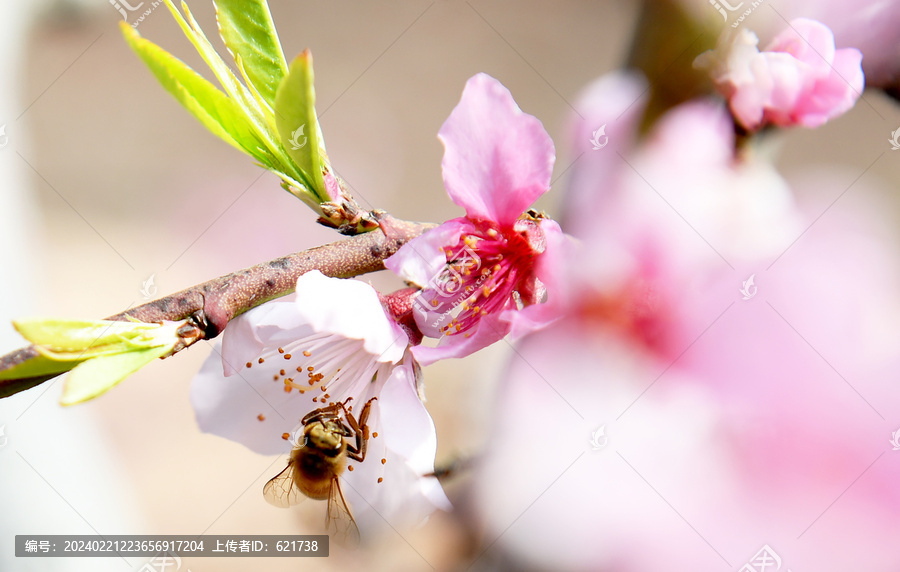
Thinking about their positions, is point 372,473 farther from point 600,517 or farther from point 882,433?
point 882,433

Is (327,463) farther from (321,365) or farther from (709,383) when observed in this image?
(709,383)

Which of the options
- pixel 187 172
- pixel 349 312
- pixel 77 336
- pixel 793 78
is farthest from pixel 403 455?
pixel 187 172

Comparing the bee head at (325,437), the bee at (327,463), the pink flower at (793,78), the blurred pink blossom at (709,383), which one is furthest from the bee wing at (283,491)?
the pink flower at (793,78)

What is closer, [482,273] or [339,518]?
[482,273]

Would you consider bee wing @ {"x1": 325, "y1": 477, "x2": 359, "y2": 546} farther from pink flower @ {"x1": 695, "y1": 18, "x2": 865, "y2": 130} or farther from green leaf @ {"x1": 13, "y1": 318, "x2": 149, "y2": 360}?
pink flower @ {"x1": 695, "y1": 18, "x2": 865, "y2": 130}

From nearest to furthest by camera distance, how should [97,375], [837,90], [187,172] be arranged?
[97,375] → [837,90] → [187,172]

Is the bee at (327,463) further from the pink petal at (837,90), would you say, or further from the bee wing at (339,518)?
the pink petal at (837,90)
